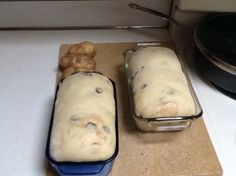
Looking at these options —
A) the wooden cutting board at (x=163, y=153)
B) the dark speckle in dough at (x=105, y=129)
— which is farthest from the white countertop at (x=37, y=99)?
the dark speckle in dough at (x=105, y=129)

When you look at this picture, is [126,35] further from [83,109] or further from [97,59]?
[83,109]

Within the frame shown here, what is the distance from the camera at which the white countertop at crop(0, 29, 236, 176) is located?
516 mm

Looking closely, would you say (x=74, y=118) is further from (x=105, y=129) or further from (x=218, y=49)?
(x=218, y=49)

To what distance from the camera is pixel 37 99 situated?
24.0 inches

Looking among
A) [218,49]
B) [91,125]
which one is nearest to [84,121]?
[91,125]

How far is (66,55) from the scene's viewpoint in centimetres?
68

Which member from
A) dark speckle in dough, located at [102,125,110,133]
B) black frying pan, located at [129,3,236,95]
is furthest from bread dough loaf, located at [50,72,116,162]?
black frying pan, located at [129,3,236,95]

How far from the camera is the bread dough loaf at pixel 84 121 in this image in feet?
1.42

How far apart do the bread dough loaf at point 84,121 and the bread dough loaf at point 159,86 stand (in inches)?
2.1

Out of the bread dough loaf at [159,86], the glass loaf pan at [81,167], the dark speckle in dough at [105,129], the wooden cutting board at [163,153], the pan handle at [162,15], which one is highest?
the pan handle at [162,15]

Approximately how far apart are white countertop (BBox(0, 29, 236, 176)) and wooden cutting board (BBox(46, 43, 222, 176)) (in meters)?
0.03

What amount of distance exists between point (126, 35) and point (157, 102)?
13.1 inches

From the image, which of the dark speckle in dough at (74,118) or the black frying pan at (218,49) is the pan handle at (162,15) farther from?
the dark speckle in dough at (74,118)

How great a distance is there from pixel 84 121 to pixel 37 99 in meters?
0.19
